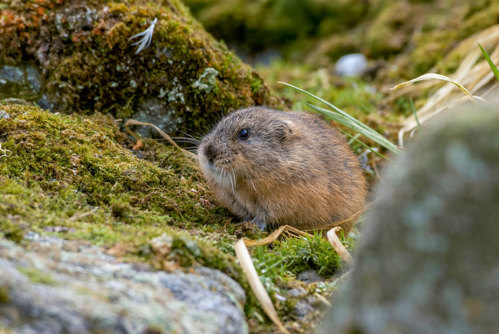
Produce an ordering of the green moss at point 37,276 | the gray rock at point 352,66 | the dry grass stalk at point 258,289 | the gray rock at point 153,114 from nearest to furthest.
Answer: the green moss at point 37,276
the dry grass stalk at point 258,289
the gray rock at point 153,114
the gray rock at point 352,66

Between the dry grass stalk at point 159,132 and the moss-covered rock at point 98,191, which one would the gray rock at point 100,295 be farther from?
the dry grass stalk at point 159,132

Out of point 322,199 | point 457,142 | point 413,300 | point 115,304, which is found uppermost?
point 457,142

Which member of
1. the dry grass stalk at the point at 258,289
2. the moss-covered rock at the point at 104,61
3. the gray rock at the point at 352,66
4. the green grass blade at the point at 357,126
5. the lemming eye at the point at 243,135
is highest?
the moss-covered rock at the point at 104,61

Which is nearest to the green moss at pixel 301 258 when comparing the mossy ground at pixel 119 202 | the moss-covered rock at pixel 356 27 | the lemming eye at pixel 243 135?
the mossy ground at pixel 119 202

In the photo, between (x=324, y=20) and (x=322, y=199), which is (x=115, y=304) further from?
(x=324, y=20)

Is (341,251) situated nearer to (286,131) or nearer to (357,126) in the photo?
(357,126)

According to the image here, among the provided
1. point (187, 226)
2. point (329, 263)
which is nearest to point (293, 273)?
point (329, 263)
